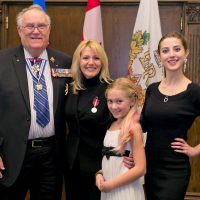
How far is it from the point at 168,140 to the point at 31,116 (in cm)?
85

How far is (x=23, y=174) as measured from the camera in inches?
86.3

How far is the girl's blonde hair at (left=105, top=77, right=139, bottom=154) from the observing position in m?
1.91

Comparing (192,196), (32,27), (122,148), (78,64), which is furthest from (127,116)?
(192,196)

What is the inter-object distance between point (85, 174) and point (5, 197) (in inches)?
20.7

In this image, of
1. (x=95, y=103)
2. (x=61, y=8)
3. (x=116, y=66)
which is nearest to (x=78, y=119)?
(x=95, y=103)

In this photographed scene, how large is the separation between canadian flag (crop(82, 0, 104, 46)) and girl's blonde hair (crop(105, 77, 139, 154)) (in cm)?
136

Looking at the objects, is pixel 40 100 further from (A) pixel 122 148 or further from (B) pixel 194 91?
(B) pixel 194 91

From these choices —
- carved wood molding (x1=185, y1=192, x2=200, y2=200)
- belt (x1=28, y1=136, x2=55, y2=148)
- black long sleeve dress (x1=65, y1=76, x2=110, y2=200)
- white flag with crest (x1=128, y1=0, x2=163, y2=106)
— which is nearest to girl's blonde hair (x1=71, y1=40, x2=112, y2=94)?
black long sleeve dress (x1=65, y1=76, x2=110, y2=200)

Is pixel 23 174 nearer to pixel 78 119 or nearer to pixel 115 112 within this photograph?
pixel 78 119

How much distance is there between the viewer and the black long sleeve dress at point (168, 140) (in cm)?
192

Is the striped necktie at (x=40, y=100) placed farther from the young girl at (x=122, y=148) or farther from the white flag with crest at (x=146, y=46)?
the white flag with crest at (x=146, y=46)

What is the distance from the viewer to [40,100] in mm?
2188

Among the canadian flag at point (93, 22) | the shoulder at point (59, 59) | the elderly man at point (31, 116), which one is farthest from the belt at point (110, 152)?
the canadian flag at point (93, 22)

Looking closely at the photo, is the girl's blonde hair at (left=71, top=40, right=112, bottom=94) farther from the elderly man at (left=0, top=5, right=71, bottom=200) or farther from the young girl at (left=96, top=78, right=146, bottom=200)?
the young girl at (left=96, top=78, right=146, bottom=200)
